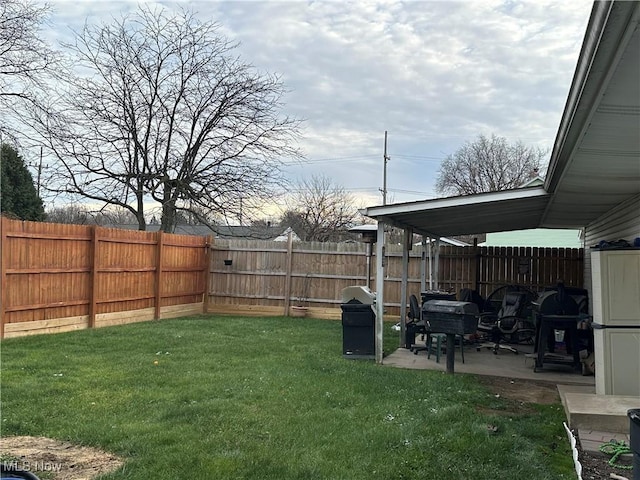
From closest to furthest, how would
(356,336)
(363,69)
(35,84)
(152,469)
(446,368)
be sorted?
1. (152,469)
2. (446,368)
3. (356,336)
4. (363,69)
5. (35,84)

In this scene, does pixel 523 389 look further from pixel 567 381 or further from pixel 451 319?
pixel 451 319

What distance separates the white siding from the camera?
6.60m

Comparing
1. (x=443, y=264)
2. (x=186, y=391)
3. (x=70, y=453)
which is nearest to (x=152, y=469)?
(x=70, y=453)

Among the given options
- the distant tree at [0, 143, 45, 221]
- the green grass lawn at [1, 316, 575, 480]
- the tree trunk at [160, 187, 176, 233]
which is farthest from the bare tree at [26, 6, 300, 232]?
the green grass lawn at [1, 316, 575, 480]

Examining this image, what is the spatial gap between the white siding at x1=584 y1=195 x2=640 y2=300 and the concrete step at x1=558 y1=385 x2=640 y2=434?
260 centimetres

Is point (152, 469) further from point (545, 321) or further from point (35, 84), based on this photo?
point (35, 84)

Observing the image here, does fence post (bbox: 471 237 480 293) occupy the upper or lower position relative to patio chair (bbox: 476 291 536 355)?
upper

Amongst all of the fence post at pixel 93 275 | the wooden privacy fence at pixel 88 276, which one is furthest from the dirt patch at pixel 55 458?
the fence post at pixel 93 275

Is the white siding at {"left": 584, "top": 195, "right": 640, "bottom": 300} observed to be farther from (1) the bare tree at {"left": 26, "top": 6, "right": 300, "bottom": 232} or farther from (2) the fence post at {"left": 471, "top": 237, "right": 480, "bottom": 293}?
(1) the bare tree at {"left": 26, "top": 6, "right": 300, "bottom": 232}

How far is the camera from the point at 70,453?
372 centimetres

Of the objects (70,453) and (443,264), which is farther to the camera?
(443,264)

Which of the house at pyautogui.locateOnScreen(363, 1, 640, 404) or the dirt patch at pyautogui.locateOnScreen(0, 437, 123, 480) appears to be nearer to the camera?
the house at pyautogui.locateOnScreen(363, 1, 640, 404)

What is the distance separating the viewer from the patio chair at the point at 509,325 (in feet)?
28.5

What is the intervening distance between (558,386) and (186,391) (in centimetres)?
415
